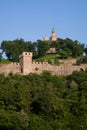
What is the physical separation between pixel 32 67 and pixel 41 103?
10.6 m

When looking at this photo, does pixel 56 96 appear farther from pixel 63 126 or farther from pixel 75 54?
pixel 75 54

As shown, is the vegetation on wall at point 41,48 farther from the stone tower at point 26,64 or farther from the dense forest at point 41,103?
the dense forest at point 41,103

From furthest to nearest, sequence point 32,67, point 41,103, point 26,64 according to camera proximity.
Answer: point 32,67, point 26,64, point 41,103

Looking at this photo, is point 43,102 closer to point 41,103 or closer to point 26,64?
point 41,103

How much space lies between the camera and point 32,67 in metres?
64.2

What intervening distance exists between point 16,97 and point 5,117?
391cm

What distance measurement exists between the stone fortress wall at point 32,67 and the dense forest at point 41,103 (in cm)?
164

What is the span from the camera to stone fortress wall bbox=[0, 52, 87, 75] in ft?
209

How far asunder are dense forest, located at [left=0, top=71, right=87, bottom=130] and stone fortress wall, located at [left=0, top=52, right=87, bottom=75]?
64.5 inches

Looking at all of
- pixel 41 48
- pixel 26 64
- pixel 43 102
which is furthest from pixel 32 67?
pixel 41 48

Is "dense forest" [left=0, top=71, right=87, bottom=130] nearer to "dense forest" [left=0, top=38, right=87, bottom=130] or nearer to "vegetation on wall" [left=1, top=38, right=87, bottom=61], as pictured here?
"dense forest" [left=0, top=38, right=87, bottom=130]

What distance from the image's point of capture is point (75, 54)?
7869 cm

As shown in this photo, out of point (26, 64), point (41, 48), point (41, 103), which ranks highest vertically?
point (41, 48)

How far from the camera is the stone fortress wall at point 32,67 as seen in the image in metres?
63.7
